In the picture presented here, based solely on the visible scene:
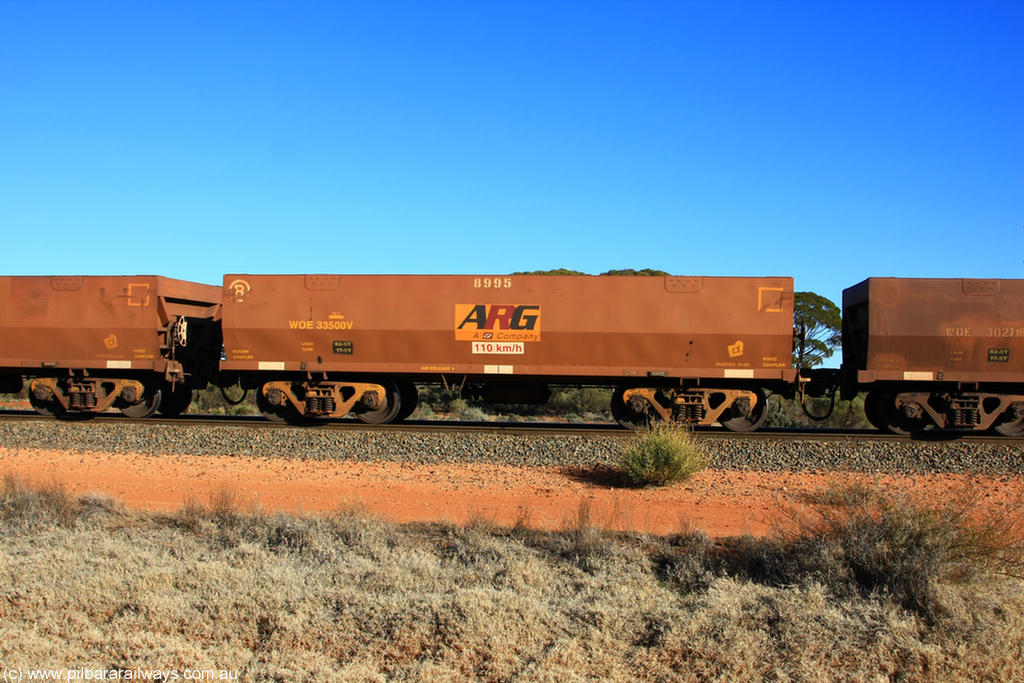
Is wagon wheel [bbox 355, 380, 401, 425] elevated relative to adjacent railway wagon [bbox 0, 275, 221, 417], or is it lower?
lower

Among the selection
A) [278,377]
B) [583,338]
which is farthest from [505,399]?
[278,377]

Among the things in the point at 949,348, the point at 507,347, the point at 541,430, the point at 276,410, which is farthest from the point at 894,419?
the point at 276,410

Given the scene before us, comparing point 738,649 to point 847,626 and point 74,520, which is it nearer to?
point 847,626

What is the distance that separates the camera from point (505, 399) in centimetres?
1514

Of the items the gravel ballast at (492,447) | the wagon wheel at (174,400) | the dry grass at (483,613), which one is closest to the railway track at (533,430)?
the gravel ballast at (492,447)

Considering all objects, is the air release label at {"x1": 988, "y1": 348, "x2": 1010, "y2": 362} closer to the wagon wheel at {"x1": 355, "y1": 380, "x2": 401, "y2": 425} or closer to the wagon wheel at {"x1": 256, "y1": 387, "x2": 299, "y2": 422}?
the wagon wheel at {"x1": 355, "y1": 380, "x2": 401, "y2": 425}

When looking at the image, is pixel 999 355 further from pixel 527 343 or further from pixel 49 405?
pixel 49 405

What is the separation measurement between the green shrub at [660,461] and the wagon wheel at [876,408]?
239 inches

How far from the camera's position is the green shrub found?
10109mm

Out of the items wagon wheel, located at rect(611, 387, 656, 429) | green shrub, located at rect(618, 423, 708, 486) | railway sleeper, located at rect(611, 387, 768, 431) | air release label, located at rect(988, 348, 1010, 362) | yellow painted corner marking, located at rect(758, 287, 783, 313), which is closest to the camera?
green shrub, located at rect(618, 423, 708, 486)

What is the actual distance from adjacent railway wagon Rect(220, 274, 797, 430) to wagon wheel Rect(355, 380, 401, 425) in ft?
0.09

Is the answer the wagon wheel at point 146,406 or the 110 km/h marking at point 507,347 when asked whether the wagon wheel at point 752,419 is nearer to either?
the 110 km/h marking at point 507,347

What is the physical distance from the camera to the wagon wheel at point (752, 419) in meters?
14.4

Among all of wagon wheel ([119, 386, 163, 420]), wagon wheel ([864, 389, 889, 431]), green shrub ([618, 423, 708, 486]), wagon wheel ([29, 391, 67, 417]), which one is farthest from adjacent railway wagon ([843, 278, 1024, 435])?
wagon wheel ([29, 391, 67, 417])
